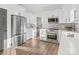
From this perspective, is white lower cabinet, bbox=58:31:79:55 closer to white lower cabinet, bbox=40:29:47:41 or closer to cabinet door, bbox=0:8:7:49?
white lower cabinet, bbox=40:29:47:41

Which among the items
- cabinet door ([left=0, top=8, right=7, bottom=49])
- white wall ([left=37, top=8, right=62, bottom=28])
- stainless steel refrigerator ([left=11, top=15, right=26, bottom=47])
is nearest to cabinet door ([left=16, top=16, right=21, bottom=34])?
stainless steel refrigerator ([left=11, top=15, right=26, bottom=47])

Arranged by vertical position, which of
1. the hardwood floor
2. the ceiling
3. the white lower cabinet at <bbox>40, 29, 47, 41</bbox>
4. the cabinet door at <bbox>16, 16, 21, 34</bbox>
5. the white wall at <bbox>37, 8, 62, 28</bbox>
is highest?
the ceiling

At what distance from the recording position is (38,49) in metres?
1.50

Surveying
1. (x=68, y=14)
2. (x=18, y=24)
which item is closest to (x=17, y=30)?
(x=18, y=24)

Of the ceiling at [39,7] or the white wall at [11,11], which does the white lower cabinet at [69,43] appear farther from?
the white wall at [11,11]

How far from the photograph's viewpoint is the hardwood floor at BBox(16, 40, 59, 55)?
4.87 feet

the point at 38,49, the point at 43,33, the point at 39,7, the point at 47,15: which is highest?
the point at 39,7

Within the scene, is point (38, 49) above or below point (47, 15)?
below

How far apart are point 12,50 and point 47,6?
2.95 feet

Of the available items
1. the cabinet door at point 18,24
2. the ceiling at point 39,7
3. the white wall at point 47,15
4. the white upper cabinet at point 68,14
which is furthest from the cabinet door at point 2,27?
the white upper cabinet at point 68,14

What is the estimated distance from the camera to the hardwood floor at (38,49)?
148cm

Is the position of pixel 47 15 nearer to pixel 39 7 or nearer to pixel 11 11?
pixel 39 7
